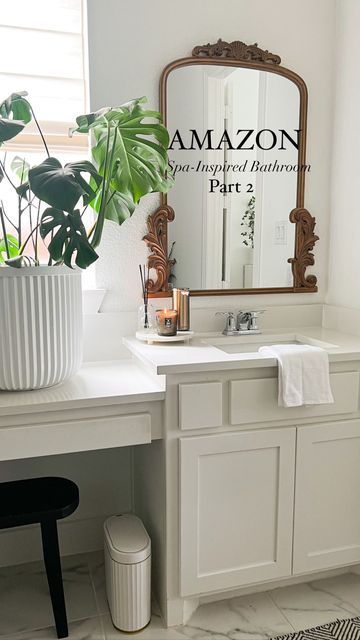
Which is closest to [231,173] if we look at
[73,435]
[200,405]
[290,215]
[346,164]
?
[290,215]

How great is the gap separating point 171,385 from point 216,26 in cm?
147

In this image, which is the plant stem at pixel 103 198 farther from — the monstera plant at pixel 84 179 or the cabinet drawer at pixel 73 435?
the cabinet drawer at pixel 73 435

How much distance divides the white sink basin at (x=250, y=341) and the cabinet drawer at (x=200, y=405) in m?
0.44

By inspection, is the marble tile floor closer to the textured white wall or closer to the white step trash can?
the white step trash can

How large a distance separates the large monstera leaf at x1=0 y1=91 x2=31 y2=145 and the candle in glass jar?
0.82 metres

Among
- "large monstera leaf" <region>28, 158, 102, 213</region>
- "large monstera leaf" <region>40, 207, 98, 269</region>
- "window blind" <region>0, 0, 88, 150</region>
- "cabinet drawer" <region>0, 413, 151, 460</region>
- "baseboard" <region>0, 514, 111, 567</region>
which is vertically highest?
"window blind" <region>0, 0, 88, 150</region>

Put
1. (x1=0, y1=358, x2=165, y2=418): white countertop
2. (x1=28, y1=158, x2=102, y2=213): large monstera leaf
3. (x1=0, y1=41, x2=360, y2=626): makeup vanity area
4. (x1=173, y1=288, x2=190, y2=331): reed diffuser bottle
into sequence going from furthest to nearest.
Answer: (x1=173, y1=288, x2=190, y2=331): reed diffuser bottle, (x1=0, y1=41, x2=360, y2=626): makeup vanity area, (x1=0, y1=358, x2=165, y2=418): white countertop, (x1=28, y1=158, x2=102, y2=213): large monstera leaf

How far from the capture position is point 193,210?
2354mm

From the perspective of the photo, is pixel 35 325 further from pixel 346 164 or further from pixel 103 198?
pixel 346 164

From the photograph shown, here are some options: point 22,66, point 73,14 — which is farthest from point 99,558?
point 73,14

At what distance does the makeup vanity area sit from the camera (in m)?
1.85

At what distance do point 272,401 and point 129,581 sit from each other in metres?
0.76

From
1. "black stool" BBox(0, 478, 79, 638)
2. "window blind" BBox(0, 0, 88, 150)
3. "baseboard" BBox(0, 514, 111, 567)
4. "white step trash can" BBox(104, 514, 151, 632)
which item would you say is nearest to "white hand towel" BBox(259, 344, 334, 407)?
"white step trash can" BBox(104, 514, 151, 632)

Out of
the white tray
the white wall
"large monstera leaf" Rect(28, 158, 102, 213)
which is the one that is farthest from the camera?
the white wall
